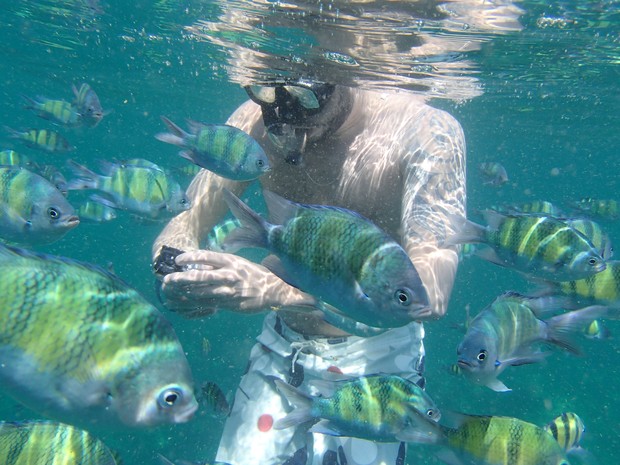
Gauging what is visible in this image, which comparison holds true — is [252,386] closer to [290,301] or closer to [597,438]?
[290,301]

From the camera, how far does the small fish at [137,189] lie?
4.67 meters

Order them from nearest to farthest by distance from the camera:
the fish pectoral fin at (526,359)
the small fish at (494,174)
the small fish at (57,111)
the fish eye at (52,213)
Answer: the fish pectoral fin at (526,359), the fish eye at (52,213), the small fish at (57,111), the small fish at (494,174)

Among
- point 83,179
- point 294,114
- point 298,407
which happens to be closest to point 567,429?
point 298,407

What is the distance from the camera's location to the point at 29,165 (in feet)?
24.4

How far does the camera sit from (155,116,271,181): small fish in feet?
13.1

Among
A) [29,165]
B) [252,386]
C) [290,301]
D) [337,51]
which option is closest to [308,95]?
[290,301]

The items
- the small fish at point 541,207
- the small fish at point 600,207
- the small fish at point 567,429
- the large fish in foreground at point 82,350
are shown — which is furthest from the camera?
the small fish at point 600,207

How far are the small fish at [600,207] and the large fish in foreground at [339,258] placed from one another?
8.00 metres

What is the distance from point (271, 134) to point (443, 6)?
386 cm

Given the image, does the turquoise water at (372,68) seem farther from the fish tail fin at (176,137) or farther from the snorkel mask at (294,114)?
the snorkel mask at (294,114)

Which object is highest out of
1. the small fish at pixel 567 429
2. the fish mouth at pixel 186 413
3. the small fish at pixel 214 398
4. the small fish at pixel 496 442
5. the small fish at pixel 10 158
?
the fish mouth at pixel 186 413

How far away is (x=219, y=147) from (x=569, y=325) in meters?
3.19

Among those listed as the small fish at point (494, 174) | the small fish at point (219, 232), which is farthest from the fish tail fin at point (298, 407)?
the small fish at point (494, 174)

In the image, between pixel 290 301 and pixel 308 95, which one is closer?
pixel 290 301
